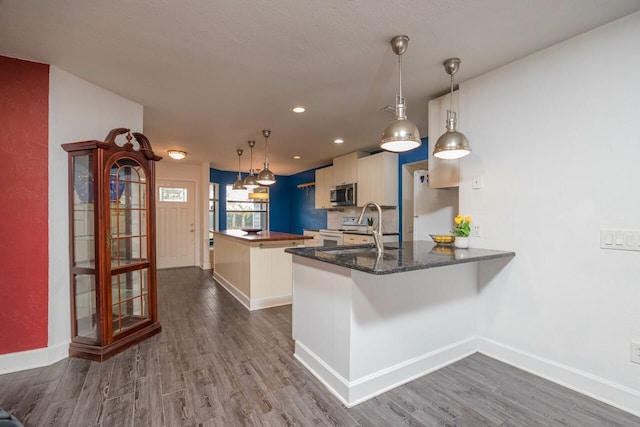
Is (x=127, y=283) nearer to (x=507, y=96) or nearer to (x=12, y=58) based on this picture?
(x=12, y=58)

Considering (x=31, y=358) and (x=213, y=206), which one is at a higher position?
(x=213, y=206)

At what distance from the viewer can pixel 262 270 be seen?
149 inches

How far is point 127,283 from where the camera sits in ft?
9.07

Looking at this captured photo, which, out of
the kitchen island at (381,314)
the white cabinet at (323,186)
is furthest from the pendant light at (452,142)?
the white cabinet at (323,186)

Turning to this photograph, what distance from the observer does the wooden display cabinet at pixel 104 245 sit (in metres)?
2.43

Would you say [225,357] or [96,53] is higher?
[96,53]

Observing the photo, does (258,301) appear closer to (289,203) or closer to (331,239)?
(331,239)

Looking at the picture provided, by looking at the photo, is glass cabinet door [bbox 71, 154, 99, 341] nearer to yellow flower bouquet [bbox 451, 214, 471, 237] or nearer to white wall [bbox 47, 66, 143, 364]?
white wall [bbox 47, 66, 143, 364]

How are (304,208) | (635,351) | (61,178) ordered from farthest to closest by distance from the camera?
1. (304,208)
2. (61,178)
3. (635,351)

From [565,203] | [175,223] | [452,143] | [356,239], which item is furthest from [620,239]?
[175,223]

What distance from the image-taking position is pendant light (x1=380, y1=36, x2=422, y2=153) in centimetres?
185

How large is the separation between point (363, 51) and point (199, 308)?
3.47m

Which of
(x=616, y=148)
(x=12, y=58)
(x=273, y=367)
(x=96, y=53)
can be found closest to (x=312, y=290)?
(x=273, y=367)

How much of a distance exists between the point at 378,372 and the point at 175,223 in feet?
19.6
